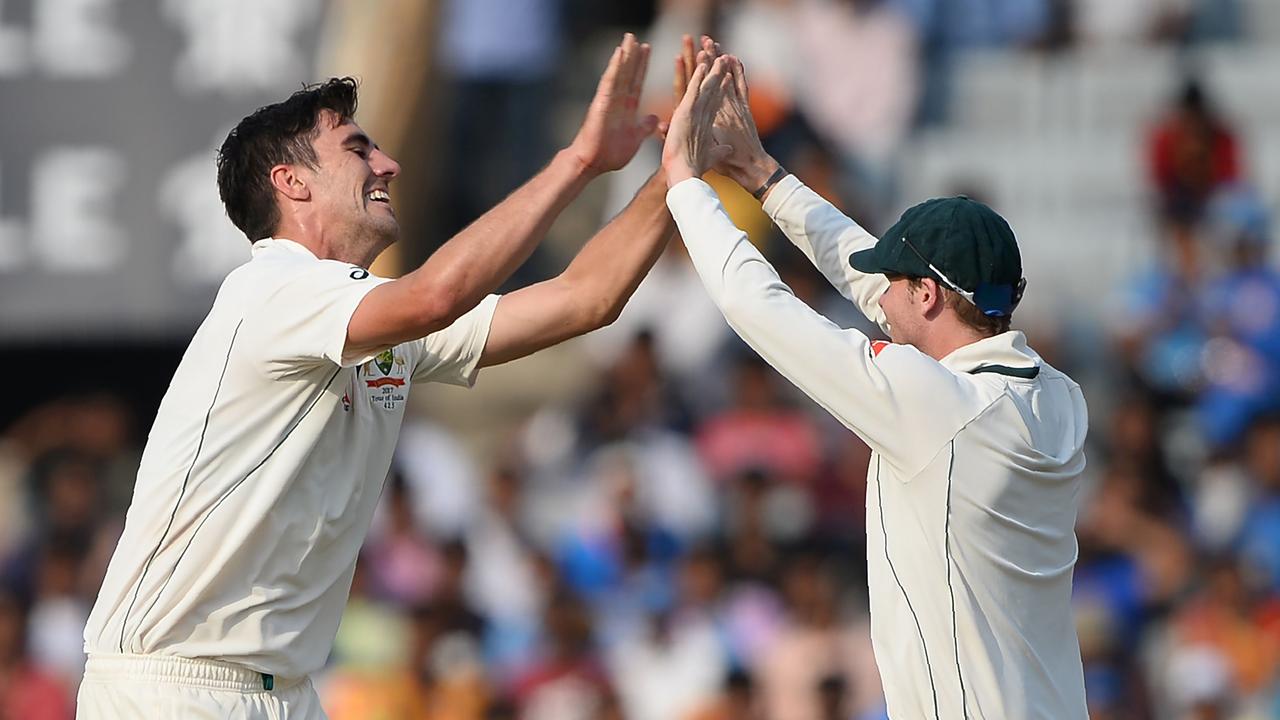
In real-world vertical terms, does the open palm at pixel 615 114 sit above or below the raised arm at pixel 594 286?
above

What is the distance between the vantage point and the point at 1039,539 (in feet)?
12.6

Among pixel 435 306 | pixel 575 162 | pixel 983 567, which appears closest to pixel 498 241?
pixel 435 306

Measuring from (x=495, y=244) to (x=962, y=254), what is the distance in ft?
3.18

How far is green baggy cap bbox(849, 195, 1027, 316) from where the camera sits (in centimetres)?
384

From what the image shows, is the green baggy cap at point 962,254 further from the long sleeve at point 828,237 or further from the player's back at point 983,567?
the long sleeve at point 828,237

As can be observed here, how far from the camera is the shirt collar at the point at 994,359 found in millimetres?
3840

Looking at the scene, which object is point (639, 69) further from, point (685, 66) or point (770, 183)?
point (770, 183)

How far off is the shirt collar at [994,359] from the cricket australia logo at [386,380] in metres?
1.29

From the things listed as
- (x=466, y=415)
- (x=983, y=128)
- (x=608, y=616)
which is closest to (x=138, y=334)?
(x=466, y=415)

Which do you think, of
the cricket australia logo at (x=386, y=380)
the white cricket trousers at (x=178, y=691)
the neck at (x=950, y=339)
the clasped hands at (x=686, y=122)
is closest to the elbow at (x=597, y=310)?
the clasped hands at (x=686, y=122)

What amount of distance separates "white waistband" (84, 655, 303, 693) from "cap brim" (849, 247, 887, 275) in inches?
61.3

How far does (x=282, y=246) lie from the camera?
4242mm

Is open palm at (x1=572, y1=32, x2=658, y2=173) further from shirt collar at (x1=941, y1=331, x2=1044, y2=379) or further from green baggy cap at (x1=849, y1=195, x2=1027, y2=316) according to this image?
shirt collar at (x1=941, y1=331, x2=1044, y2=379)

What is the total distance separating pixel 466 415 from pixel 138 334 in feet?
6.01
